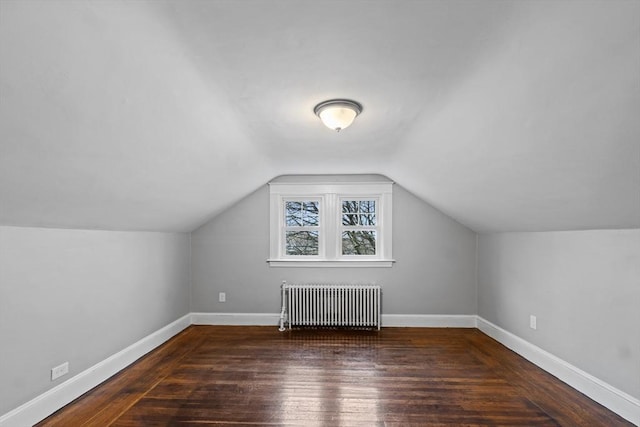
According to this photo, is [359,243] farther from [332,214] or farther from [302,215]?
[302,215]

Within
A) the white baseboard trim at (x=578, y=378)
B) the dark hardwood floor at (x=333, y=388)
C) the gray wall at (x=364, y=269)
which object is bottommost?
the dark hardwood floor at (x=333, y=388)

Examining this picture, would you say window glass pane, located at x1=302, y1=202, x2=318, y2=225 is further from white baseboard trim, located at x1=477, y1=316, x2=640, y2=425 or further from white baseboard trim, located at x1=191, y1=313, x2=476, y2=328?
white baseboard trim, located at x1=477, y1=316, x2=640, y2=425

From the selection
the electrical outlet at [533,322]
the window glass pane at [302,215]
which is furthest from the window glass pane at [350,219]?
the electrical outlet at [533,322]

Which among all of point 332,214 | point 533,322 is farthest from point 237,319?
point 533,322

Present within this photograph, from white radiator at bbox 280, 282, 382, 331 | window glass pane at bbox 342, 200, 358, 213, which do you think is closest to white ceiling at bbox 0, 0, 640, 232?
window glass pane at bbox 342, 200, 358, 213

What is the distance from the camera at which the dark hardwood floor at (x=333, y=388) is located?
253cm

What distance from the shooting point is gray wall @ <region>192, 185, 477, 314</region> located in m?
4.93

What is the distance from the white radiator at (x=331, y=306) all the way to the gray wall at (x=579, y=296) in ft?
5.12

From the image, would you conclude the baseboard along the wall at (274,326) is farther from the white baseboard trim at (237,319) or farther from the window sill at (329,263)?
the window sill at (329,263)

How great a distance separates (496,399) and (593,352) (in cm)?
84

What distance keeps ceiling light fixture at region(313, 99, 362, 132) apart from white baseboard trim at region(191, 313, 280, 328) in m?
3.28

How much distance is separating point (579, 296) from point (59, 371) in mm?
4092

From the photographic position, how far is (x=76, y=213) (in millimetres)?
2566

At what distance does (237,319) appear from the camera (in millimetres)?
5000
